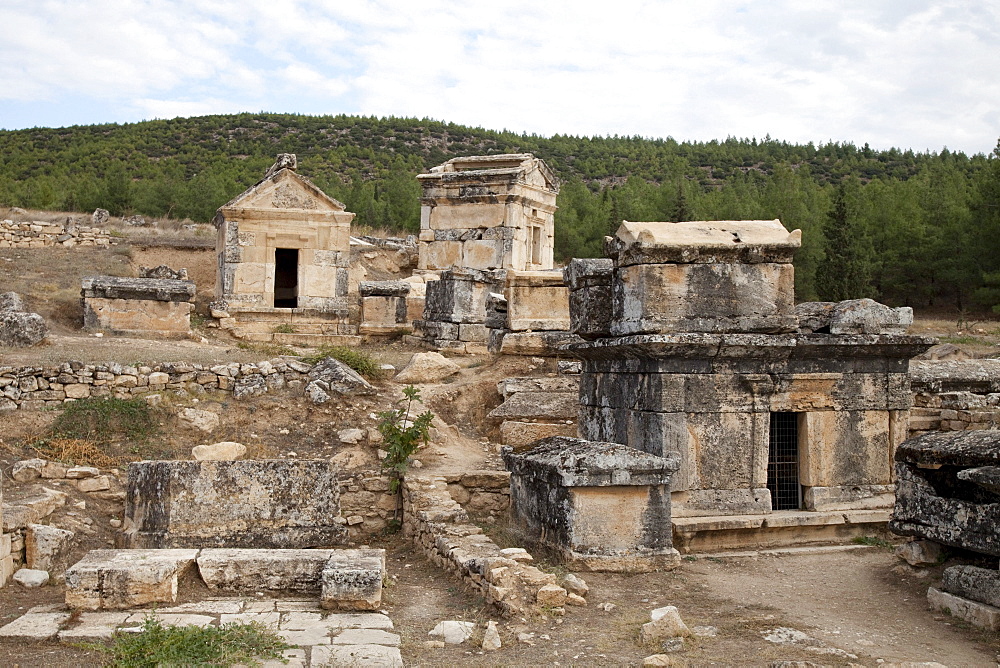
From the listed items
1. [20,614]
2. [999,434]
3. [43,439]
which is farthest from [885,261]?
[20,614]

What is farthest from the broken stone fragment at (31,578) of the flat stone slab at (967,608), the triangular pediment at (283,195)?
the triangular pediment at (283,195)

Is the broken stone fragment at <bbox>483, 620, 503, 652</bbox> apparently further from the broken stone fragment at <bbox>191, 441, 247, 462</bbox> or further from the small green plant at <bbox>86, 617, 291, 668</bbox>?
the broken stone fragment at <bbox>191, 441, 247, 462</bbox>

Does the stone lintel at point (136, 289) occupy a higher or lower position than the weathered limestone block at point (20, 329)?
higher

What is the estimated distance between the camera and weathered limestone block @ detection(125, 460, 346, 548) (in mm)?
7410

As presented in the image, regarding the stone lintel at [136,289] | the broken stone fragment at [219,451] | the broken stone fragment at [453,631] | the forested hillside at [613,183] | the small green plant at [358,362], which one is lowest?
the broken stone fragment at [453,631]

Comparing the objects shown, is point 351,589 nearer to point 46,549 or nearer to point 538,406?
point 46,549

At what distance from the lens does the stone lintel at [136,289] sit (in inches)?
564

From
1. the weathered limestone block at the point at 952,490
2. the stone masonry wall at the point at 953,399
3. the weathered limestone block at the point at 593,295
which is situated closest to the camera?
the weathered limestone block at the point at 952,490

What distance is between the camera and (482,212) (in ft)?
59.0

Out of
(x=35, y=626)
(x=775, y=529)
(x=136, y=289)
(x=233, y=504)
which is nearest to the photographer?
(x=35, y=626)

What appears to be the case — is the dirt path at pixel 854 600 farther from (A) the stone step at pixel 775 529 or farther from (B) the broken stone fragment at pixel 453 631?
(B) the broken stone fragment at pixel 453 631

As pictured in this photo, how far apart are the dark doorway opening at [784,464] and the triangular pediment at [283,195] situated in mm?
10873

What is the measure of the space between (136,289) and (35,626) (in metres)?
10.2

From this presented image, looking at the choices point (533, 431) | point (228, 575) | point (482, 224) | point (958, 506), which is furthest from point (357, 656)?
point (482, 224)
